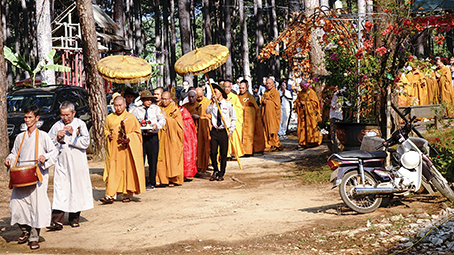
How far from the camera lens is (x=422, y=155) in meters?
7.97

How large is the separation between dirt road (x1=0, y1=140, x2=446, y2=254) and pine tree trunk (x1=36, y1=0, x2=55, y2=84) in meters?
9.76

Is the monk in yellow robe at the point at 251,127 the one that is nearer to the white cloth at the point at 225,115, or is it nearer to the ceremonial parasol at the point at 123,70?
the white cloth at the point at 225,115

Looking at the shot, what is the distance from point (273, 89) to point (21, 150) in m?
10.4

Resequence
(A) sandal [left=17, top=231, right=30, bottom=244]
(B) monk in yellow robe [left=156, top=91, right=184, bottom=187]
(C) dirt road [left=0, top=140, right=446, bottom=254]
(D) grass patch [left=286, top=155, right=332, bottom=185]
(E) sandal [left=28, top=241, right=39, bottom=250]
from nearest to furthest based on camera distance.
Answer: (C) dirt road [left=0, top=140, right=446, bottom=254] < (E) sandal [left=28, top=241, right=39, bottom=250] < (A) sandal [left=17, top=231, right=30, bottom=244] < (D) grass patch [left=286, top=155, right=332, bottom=185] < (B) monk in yellow robe [left=156, top=91, right=184, bottom=187]

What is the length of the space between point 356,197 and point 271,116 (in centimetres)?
895

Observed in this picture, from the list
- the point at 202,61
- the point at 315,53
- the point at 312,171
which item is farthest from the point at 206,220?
the point at 315,53

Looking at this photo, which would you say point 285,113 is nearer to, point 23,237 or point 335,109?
point 335,109

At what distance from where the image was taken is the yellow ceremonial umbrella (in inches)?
411

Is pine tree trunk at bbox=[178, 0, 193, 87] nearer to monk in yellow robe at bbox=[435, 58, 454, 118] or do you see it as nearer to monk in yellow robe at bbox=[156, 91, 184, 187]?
monk in yellow robe at bbox=[435, 58, 454, 118]

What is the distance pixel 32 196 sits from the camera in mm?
7422

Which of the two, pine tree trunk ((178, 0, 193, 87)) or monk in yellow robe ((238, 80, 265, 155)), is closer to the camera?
monk in yellow robe ((238, 80, 265, 155))

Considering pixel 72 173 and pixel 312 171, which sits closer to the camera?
pixel 72 173

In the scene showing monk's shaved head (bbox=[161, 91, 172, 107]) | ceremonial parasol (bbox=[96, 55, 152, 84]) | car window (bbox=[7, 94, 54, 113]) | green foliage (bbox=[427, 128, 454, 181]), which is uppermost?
ceremonial parasol (bbox=[96, 55, 152, 84])

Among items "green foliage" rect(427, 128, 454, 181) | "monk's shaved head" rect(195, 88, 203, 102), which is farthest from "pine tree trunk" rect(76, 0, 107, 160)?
"green foliage" rect(427, 128, 454, 181)
